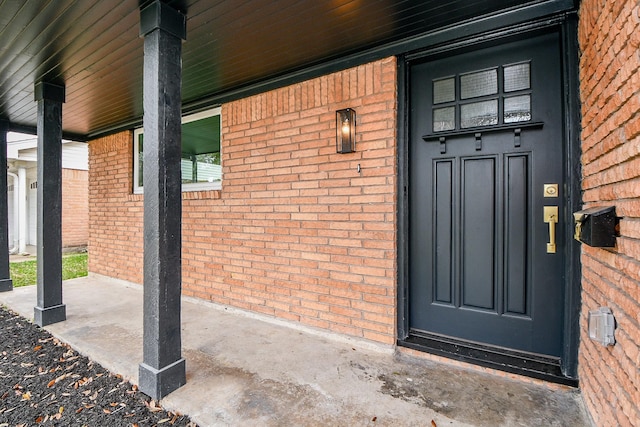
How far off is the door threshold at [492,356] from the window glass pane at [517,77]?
194cm

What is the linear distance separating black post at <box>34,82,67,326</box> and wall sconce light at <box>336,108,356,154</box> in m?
3.11

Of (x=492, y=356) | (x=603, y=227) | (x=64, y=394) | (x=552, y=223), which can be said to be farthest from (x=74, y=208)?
(x=603, y=227)

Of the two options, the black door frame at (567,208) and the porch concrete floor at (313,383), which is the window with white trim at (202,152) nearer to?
the porch concrete floor at (313,383)

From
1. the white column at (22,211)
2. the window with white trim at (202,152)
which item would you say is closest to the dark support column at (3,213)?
the window with white trim at (202,152)

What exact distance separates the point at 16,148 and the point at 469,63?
419 inches

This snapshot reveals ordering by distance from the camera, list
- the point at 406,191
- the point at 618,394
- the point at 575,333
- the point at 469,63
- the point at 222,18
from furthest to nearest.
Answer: the point at 406,191 → the point at 469,63 → the point at 222,18 → the point at 575,333 → the point at 618,394

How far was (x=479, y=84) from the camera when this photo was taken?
2508 millimetres

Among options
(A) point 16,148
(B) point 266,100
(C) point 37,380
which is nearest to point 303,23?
(B) point 266,100

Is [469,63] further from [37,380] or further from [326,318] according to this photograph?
[37,380]

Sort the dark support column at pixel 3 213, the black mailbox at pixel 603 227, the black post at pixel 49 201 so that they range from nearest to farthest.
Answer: the black mailbox at pixel 603 227, the black post at pixel 49 201, the dark support column at pixel 3 213

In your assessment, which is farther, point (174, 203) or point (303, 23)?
point (303, 23)

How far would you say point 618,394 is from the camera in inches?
55.4

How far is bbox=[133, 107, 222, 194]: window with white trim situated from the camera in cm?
410

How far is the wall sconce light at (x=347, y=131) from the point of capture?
9.29ft
